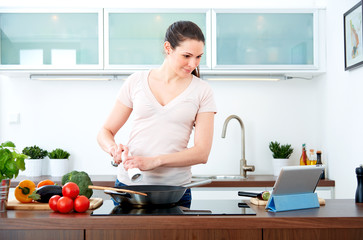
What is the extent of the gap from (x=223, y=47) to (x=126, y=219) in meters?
2.21

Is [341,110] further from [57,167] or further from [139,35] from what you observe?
[57,167]

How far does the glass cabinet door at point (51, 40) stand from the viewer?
3479mm

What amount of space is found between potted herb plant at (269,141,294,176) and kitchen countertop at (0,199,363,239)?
2064 mm

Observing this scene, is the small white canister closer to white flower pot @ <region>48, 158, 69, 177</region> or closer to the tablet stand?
the tablet stand

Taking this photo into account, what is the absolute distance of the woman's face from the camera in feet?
6.54

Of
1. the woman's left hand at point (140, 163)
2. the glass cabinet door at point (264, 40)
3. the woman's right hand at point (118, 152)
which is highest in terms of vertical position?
the glass cabinet door at point (264, 40)

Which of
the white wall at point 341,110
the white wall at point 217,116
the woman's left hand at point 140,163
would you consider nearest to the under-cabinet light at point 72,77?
the white wall at point 217,116

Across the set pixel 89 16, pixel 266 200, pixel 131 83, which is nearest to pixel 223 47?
pixel 89 16

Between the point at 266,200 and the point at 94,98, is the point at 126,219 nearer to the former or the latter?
the point at 266,200

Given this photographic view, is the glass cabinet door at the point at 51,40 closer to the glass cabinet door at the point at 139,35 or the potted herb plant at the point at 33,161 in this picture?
→ the glass cabinet door at the point at 139,35

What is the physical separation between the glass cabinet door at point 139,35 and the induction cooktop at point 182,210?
5.92 ft

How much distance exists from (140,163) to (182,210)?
0.90 ft

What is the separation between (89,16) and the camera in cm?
351

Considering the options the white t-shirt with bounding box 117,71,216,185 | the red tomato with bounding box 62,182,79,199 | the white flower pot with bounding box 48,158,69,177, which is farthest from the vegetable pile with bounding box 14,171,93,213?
the white flower pot with bounding box 48,158,69,177
